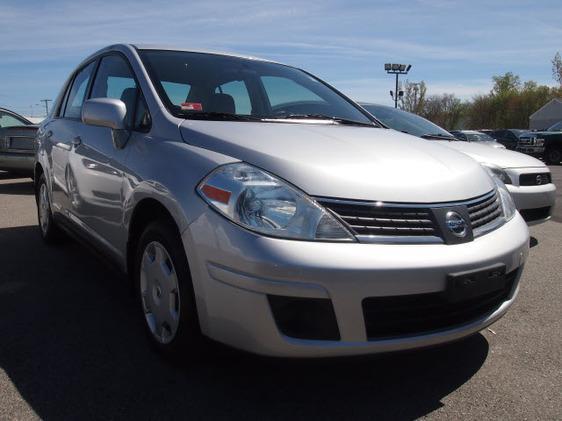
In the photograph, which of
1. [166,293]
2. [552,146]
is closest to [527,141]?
[552,146]

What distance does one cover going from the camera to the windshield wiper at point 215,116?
2.88 metres

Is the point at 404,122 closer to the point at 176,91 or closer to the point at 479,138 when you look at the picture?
the point at 176,91

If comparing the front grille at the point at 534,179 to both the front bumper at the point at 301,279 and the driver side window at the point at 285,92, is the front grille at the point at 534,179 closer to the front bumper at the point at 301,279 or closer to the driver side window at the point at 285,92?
the driver side window at the point at 285,92

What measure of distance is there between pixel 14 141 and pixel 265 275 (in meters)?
8.84

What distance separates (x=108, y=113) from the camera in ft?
9.64

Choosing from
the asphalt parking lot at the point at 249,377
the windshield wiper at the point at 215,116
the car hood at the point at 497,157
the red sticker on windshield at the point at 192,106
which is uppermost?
the red sticker on windshield at the point at 192,106

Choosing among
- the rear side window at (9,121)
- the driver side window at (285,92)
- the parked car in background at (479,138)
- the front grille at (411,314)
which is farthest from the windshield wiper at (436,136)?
the rear side window at (9,121)

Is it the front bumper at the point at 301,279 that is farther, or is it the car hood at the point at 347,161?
the car hood at the point at 347,161

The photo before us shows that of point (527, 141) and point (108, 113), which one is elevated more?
point (108, 113)

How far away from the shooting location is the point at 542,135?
20.0 meters

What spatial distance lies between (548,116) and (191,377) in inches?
2440

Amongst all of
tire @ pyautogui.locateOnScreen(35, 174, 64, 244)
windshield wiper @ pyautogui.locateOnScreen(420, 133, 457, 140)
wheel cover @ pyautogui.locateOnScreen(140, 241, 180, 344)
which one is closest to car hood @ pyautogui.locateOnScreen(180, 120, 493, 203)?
wheel cover @ pyautogui.locateOnScreen(140, 241, 180, 344)

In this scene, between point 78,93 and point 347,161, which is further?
point 78,93

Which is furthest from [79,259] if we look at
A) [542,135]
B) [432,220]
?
[542,135]
